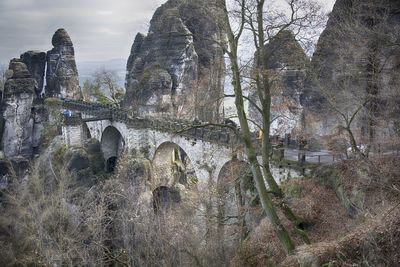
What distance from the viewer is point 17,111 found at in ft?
117

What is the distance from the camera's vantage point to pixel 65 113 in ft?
125

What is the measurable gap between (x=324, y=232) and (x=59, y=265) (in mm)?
10029

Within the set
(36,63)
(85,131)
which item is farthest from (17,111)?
(36,63)

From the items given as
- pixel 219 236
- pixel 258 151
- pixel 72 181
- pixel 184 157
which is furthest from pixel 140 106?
pixel 219 236

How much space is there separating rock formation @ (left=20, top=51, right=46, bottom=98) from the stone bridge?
664 cm

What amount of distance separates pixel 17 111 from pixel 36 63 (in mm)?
12782

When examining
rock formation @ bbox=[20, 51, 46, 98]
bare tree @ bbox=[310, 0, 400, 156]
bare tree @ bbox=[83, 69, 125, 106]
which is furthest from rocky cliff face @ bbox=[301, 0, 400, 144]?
rock formation @ bbox=[20, 51, 46, 98]

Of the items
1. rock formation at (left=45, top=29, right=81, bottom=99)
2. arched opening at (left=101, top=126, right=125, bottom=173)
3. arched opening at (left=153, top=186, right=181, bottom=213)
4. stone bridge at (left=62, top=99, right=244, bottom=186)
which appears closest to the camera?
stone bridge at (left=62, top=99, right=244, bottom=186)

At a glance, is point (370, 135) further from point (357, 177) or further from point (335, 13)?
point (335, 13)

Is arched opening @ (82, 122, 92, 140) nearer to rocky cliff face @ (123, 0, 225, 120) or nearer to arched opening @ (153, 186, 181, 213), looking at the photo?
rocky cliff face @ (123, 0, 225, 120)

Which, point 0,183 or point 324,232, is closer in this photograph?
point 324,232

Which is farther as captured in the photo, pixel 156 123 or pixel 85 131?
pixel 85 131

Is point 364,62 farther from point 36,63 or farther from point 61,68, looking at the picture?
point 36,63

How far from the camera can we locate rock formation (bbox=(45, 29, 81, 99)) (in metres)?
45.4
